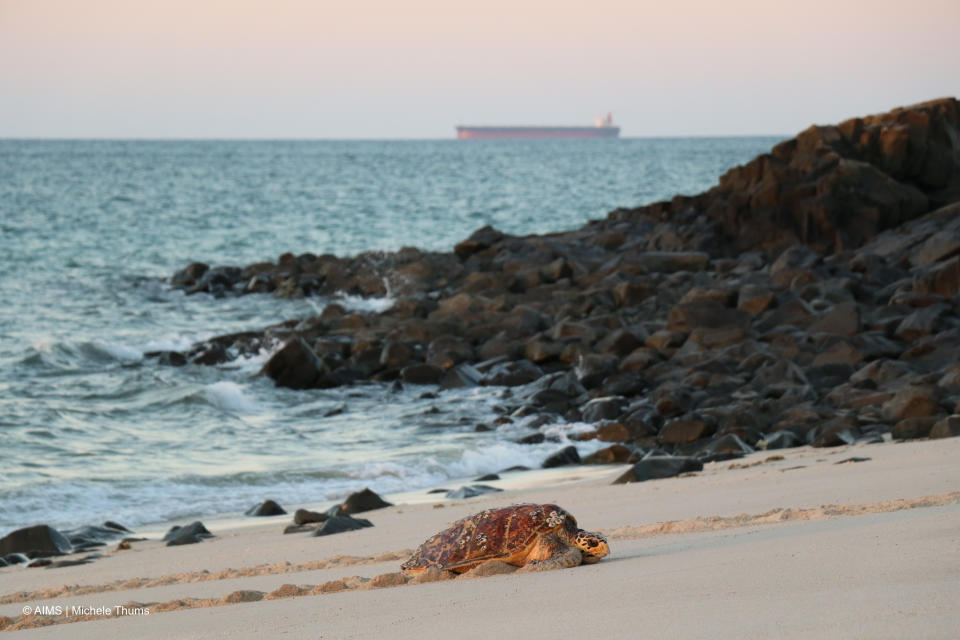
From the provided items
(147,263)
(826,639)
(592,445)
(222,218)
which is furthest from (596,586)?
(222,218)

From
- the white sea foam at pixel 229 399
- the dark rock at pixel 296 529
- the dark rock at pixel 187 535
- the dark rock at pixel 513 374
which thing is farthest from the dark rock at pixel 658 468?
the white sea foam at pixel 229 399

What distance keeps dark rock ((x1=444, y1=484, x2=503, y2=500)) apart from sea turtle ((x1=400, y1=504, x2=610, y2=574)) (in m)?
3.80

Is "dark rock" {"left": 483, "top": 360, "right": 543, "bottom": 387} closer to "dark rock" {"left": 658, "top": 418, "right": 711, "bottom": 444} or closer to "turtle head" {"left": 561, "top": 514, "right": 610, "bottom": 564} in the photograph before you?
"dark rock" {"left": 658, "top": 418, "right": 711, "bottom": 444}

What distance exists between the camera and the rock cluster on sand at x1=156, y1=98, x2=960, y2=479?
11.3 meters

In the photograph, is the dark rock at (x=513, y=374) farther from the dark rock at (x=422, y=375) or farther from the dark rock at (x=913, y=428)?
the dark rock at (x=913, y=428)

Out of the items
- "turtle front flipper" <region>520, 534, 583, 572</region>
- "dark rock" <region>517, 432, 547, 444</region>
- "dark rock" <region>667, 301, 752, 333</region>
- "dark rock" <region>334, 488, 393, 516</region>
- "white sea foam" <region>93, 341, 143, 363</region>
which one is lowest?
"white sea foam" <region>93, 341, 143, 363</region>

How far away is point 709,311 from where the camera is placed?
15.4m

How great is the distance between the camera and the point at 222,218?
44344 millimetres

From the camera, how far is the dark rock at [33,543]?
7.66 metres

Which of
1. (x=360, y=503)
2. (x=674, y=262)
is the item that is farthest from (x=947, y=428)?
(x=674, y=262)

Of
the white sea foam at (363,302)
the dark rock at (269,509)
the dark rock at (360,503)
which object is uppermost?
the dark rock at (360,503)

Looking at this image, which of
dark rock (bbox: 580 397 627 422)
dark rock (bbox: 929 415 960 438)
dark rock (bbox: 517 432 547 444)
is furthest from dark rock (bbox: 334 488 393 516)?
dark rock (bbox: 929 415 960 438)

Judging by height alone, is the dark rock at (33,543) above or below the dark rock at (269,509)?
above

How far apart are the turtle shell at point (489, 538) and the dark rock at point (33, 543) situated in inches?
147
